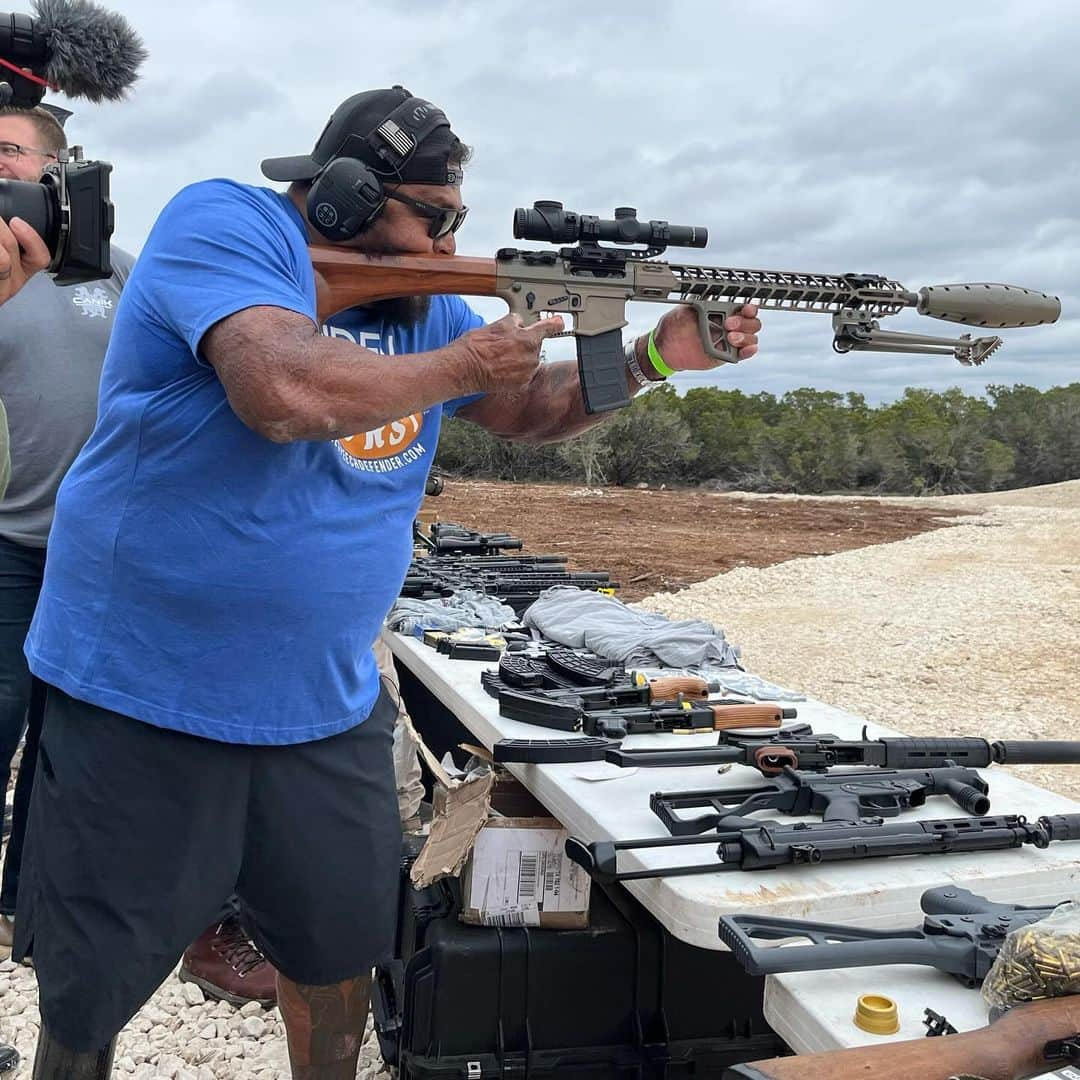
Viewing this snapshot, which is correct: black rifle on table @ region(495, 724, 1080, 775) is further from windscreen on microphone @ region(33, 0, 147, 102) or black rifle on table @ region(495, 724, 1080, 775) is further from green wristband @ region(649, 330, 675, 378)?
windscreen on microphone @ region(33, 0, 147, 102)

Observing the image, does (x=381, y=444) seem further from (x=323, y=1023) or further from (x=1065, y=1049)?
(x=1065, y=1049)

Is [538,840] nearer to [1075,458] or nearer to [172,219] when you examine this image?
[172,219]

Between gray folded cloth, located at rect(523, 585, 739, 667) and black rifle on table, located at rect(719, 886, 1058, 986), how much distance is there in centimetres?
192

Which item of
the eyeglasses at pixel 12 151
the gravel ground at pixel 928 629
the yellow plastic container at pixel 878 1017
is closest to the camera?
the yellow plastic container at pixel 878 1017

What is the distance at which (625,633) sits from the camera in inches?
155

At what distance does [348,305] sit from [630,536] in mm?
16601

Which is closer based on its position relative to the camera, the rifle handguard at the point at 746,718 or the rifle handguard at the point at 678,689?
the rifle handguard at the point at 746,718

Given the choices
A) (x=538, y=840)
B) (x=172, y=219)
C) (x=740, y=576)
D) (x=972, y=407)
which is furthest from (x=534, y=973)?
(x=972, y=407)

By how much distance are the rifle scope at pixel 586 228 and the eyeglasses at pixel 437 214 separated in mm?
354

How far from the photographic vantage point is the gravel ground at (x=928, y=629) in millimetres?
7582

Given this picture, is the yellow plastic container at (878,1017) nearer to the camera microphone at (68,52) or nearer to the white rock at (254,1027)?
the white rock at (254,1027)

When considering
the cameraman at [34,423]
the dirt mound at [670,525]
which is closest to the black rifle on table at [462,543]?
the cameraman at [34,423]

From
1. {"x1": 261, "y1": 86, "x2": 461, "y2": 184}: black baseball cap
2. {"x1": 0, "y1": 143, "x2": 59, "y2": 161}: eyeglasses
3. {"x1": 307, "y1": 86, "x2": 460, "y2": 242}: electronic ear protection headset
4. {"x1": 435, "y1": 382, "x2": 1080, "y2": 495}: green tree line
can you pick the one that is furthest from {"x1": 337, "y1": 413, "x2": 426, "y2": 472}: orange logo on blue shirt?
{"x1": 435, "y1": 382, "x2": 1080, "y2": 495}: green tree line

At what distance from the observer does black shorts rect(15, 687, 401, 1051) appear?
206cm
